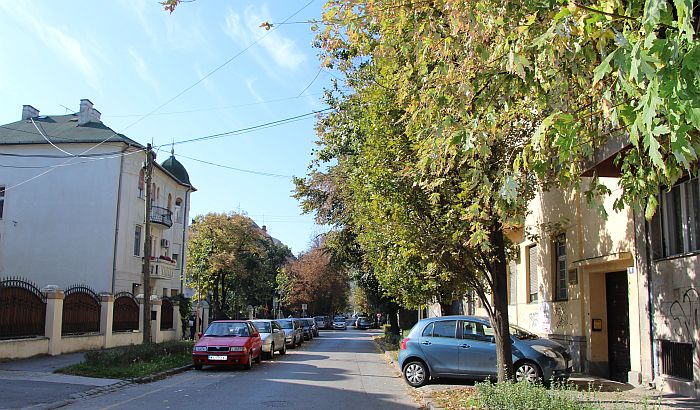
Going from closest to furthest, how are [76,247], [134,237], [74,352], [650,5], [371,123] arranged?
[650,5] → [371,123] → [74,352] → [76,247] → [134,237]

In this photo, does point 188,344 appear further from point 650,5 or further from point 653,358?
point 650,5

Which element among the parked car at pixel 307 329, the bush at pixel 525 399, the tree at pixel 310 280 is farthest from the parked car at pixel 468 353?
the tree at pixel 310 280

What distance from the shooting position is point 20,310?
1731cm

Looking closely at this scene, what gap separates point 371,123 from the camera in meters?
11.5

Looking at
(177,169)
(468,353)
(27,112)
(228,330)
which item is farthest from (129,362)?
(177,169)

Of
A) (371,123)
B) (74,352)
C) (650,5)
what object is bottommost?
(74,352)

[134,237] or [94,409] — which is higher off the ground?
[134,237]

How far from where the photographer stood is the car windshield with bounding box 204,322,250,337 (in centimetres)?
1875

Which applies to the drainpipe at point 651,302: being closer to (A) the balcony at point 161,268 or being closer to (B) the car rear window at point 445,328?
(B) the car rear window at point 445,328

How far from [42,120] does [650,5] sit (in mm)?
39140

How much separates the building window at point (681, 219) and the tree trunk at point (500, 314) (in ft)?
9.85

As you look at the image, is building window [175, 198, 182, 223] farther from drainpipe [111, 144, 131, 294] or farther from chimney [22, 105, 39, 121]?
chimney [22, 105, 39, 121]

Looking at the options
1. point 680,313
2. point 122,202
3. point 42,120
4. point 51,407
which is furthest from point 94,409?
point 42,120

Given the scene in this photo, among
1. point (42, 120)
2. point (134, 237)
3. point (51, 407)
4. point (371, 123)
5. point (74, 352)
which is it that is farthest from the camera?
point (42, 120)
